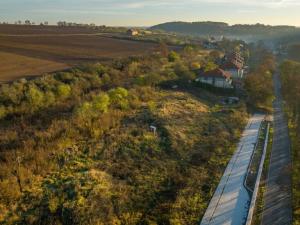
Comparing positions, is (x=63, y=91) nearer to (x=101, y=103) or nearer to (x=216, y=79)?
(x=101, y=103)

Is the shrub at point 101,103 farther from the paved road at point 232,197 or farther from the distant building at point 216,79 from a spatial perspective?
the distant building at point 216,79

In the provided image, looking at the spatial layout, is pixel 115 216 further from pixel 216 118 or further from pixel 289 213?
pixel 216 118

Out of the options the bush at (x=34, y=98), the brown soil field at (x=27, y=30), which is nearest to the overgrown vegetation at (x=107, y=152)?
the bush at (x=34, y=98)

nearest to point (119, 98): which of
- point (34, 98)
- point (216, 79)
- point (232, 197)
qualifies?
point (34, 98)

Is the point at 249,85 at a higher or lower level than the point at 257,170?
higher

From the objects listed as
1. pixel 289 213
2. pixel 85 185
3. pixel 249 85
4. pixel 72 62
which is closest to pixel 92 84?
pixel 72 62

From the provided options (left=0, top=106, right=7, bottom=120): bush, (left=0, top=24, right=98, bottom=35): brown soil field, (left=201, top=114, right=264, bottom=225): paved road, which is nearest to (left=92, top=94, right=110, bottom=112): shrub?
(left=0, top=106, right=7, bottom=120): bush
